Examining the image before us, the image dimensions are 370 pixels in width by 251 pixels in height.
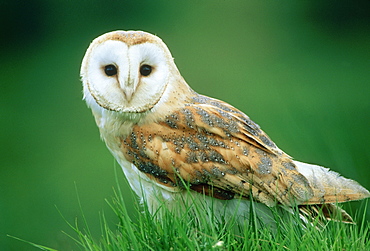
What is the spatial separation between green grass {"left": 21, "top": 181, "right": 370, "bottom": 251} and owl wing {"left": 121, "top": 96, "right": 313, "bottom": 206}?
244 mm

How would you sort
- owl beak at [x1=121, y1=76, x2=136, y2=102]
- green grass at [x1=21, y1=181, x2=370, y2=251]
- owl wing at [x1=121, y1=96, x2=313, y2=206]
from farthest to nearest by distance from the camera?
owl wing at [x1=121, y1=96, x2=313, y2=206] → owl beak at [x1=121, y1=76, x2=136, y2=102] → green grass at [x1=21, y1=181, x2=370, y2=251]

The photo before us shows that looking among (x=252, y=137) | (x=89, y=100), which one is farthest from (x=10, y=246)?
(x=252, y=137)

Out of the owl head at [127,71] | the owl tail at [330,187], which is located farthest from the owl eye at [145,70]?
the owl tail at [330,187]

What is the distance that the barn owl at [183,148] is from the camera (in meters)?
2.20

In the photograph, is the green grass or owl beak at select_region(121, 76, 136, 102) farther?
owl beak at select_region(121, 76, 136, 102)

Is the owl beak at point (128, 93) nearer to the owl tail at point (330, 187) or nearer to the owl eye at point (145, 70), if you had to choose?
the owl eye at point (145, 70)

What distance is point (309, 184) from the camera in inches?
89.6

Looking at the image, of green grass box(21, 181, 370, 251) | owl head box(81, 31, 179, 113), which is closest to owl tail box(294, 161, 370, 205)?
green grass box(21, 181, 370, 251)

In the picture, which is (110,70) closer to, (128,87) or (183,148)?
(128,87)

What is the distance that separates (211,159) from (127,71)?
0.43 m

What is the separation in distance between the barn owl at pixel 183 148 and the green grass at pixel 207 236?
0.74ft

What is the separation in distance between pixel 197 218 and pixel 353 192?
617 mm

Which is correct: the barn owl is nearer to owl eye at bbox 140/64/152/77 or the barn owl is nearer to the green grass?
owl eye at bbox 140/64/152/77

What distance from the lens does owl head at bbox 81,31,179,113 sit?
2125 millimetres
